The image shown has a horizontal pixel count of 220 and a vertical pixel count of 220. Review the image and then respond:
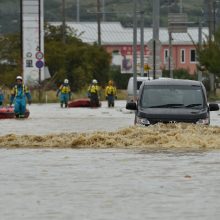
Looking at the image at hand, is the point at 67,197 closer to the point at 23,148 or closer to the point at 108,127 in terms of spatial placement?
the point at 23,148

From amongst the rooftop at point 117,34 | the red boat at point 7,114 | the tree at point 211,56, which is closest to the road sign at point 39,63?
the tree at point 211,56

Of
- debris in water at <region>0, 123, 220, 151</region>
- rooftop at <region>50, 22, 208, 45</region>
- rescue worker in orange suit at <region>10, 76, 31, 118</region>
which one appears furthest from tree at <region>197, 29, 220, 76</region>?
rooftop at <region>50, 22, 208, 45</region>

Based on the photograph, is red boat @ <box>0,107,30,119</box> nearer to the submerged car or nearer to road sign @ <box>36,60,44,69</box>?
the submerged car

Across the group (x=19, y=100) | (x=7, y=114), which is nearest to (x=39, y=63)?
(x=7, y=114)

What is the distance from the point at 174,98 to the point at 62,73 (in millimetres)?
65375

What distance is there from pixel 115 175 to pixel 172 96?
9324mm

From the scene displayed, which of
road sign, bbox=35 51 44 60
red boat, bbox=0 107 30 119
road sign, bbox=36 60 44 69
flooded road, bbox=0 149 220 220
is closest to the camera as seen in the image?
flooded road, bbox=0 149 220 220

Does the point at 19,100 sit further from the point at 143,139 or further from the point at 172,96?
the point at 143,139

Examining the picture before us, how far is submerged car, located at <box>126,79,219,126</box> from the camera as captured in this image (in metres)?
27.6

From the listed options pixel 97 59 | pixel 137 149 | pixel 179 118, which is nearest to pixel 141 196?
pixel 137 149

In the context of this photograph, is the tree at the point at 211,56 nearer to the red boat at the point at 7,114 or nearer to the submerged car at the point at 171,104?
the red boat at the point at 7,114

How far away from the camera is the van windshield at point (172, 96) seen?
28312mm

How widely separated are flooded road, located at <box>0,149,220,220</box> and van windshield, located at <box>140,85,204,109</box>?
3532mm

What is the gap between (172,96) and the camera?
94.1 ft
